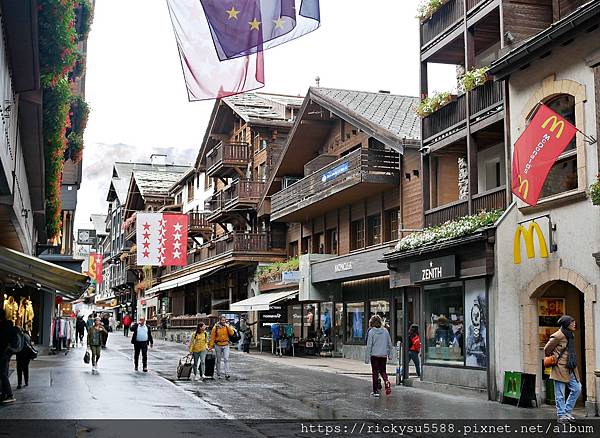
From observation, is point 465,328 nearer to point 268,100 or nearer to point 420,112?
point 420,112

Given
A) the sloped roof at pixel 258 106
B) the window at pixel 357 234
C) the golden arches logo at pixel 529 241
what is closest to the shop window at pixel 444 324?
the golden arches logo at pixel 529 241

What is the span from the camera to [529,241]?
16.8 meters

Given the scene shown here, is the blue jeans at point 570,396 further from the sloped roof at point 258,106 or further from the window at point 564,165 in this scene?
the sloped roof at point 258,106

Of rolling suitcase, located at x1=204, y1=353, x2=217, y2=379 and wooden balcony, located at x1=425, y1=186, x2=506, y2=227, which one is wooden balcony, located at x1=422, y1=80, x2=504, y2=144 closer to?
wooden balcony, located at x1=425, y1=186, x2=506, y2=227

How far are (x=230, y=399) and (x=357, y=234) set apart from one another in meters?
19.1

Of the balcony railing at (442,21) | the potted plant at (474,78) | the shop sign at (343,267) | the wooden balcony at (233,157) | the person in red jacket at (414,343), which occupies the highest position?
the wooden balcony at (233,157)

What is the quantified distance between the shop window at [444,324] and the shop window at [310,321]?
16151 mm

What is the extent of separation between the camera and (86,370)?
81.3 feet

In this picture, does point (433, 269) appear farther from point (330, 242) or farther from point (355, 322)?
point (330, 242)

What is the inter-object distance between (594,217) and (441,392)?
21.5 feet

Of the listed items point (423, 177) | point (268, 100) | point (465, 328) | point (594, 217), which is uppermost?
point (268, 100)

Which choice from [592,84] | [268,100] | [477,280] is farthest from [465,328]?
[268,100]

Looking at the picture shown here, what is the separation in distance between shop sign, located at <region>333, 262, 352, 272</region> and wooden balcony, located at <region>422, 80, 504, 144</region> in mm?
9981

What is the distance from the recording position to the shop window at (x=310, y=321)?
38.0 meters
